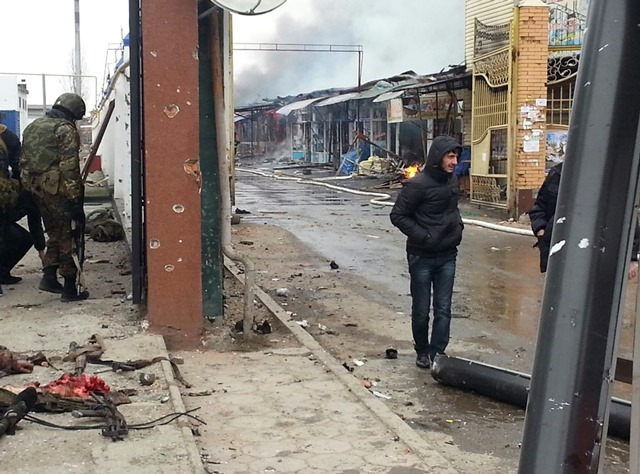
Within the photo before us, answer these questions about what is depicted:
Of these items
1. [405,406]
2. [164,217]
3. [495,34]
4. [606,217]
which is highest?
[495,34]

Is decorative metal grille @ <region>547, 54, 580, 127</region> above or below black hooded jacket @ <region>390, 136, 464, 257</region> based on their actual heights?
above

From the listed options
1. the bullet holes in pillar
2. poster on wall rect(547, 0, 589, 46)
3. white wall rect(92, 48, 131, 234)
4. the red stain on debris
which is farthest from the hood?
poster on wall rect(547, 0, 589, 46)

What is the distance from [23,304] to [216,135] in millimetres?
2309

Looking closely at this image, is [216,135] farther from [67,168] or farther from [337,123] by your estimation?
[337,123]

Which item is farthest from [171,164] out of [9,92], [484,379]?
[9,92]

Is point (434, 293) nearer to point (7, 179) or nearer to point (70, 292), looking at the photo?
point (70, 292)

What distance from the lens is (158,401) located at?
4.61m

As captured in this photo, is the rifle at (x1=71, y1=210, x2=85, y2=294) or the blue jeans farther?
the rifle at (x1=71, y1=210, x2=85, y2=294)

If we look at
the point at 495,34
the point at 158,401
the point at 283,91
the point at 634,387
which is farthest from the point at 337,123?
the point at 634,387

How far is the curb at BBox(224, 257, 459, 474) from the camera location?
4.11 meters

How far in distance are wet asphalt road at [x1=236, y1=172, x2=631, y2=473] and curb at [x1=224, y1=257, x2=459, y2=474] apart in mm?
341

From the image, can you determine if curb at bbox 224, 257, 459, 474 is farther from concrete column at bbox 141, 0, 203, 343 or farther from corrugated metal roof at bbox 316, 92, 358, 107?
corrugated metal roof at bbox 316, 92, 358, 107

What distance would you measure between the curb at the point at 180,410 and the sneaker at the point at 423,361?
2005 millimetres

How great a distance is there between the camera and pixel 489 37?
1864cm
